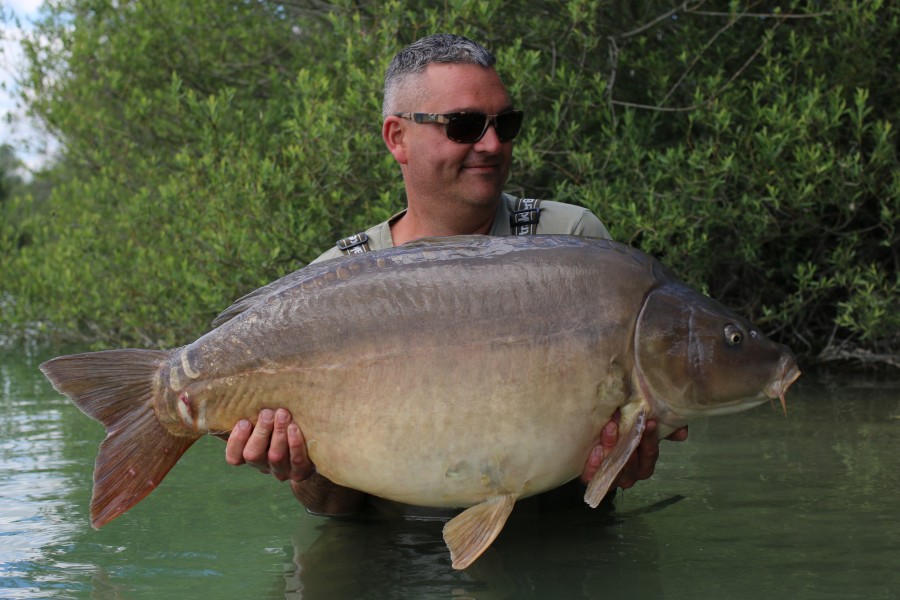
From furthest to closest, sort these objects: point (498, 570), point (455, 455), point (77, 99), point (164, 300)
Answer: point (77, 99) → point (164, 300) → point (498, 570) → point (455, 455)

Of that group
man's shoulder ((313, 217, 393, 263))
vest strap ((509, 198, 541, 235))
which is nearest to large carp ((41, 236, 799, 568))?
vest strap ((509, 198, 541, 235))

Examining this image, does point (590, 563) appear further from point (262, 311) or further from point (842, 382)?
point (842, 382)

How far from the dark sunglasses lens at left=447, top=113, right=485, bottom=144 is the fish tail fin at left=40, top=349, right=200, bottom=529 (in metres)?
1.16

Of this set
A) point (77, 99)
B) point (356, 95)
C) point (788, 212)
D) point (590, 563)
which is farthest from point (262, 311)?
point (77, 99)

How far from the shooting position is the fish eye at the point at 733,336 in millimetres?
2480

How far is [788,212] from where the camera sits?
220 inches

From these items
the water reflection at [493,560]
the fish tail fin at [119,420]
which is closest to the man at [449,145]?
the water reflection at [493,560]

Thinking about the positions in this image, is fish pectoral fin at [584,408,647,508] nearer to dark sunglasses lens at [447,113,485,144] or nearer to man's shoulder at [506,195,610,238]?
man's shoulder at [506,195,610,238]

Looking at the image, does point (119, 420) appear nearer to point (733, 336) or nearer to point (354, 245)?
point (354, 245)

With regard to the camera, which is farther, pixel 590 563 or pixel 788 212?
pixel 788 212

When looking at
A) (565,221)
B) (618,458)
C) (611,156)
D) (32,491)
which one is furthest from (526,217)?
(611,156)

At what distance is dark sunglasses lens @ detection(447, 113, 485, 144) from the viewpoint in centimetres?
312

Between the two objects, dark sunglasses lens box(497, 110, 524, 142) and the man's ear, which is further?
the man's ear

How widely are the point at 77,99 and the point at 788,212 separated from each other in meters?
5.53
